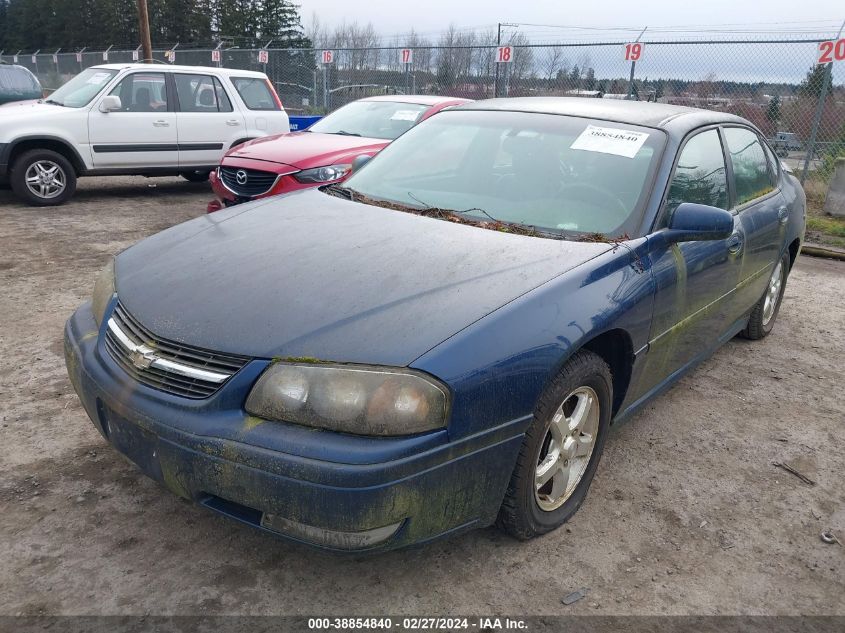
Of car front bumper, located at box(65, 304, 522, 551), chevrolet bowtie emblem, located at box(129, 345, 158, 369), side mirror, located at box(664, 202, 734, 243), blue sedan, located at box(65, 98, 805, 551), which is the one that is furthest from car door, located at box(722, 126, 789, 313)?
chevrolet bowtie emblem, located at box(129, 345, 158, 369)

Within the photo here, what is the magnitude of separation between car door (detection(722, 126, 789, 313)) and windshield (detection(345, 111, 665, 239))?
0.90 meters

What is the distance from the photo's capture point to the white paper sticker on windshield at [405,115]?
25.2 feet

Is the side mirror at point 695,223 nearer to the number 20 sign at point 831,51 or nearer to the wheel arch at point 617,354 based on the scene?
the wheel arch at point 617,354

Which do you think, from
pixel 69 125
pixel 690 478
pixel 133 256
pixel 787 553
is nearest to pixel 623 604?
pixel 787 553

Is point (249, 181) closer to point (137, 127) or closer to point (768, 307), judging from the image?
point (137, 127)

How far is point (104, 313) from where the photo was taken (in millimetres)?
2562

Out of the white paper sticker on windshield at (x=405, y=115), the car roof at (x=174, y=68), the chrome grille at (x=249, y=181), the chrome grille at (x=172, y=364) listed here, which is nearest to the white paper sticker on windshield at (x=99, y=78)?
the car roof at (x=174, y=68)

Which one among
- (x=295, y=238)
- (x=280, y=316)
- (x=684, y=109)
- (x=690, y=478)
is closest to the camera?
(x=280, y=316)

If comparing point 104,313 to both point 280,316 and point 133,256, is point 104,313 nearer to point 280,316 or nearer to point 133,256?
point 133,256

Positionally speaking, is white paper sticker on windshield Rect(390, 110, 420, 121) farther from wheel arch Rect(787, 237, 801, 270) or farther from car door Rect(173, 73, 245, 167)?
wheel arch Rect(787, 237, 801, 270)

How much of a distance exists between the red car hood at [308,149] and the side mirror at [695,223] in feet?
12.9

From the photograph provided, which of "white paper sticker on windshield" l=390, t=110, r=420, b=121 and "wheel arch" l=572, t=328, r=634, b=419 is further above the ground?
"white paper sticker on windshield" l=390, t=110, r=420, b=121

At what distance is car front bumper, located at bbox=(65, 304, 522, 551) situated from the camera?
1.91 m

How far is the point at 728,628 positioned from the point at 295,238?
6.81 ft
